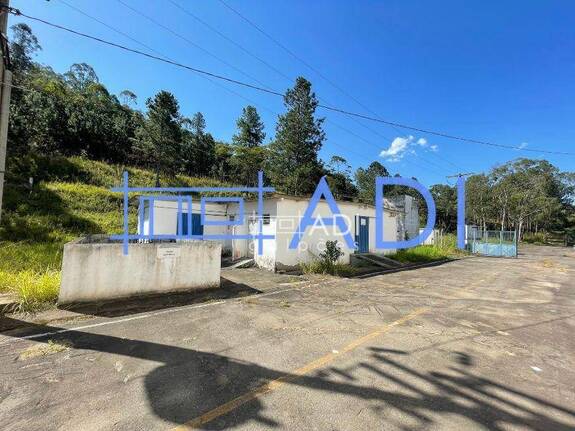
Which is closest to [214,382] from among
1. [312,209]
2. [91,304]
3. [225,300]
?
[225,300]

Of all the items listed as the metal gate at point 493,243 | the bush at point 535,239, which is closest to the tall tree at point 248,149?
the metal gate at point 493,243

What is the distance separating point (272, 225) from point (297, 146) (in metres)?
20.6

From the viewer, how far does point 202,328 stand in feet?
16.6

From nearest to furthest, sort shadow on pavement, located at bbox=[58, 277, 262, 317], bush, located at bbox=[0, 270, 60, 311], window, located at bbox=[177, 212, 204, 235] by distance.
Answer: bush, located at bbox=[0, 270, 60, 311] < shadow on pavement, located at bbox=[58, 277, 262, 317] < window, located at bbox=[177, 212, 204, 235]

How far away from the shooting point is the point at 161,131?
30.8m

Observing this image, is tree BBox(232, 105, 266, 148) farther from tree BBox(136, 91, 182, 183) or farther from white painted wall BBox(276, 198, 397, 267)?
white painted wall BBox(276, 198, 397, 267)

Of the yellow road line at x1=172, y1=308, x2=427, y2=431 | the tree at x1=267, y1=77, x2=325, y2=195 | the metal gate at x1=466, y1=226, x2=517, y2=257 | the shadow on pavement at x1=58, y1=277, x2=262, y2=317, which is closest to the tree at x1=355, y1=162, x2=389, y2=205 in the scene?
the tree at x1=267, y1=77, x2=325, y2=195

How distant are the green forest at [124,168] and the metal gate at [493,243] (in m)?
11.6

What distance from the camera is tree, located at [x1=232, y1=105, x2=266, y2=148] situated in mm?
48156

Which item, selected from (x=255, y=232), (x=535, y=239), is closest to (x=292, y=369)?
(x=255, y=232)

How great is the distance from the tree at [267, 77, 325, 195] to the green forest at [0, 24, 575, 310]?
104 mm

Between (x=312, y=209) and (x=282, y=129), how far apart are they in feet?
68.9

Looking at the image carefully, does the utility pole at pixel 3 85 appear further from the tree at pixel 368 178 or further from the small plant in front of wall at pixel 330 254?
the tree at pixel 368 178

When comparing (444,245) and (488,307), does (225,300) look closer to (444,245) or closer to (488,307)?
(488,307)
